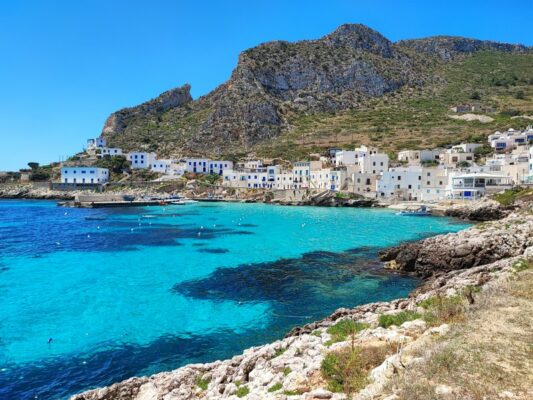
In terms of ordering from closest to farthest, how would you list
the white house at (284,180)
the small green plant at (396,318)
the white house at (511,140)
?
1. the small green plant at (396,318)
2. the white house at (511,140)
3. the white house at (284,180)

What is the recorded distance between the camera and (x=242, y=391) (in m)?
7.91

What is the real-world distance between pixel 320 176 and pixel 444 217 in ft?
101

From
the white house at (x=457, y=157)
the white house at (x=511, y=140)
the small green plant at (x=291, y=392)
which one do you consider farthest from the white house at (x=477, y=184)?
the small green plant at (x=291, y=392)

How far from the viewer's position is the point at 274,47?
14062cm

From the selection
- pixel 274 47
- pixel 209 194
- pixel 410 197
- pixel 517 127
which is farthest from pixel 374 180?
pixel 274 47

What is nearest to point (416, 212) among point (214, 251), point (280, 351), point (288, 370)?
point (214, 251)

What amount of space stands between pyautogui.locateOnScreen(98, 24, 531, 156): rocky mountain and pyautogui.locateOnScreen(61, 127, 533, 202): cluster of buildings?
57.7 ft

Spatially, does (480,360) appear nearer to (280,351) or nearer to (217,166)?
(280,351)

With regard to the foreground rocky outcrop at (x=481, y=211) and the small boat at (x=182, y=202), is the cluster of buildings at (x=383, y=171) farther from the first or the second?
the small boat at (x=182, y=202)

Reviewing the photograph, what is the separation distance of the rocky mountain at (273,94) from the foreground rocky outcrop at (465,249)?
90577mm

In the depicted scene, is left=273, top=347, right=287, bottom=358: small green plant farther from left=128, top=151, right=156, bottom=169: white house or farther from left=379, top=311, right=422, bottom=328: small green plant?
left=128, top=151, right=156, bottom=169: white house

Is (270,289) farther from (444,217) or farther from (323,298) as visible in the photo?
(444,217)

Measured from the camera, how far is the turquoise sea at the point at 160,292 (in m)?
13.3

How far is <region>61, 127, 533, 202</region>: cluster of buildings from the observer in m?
61.2
